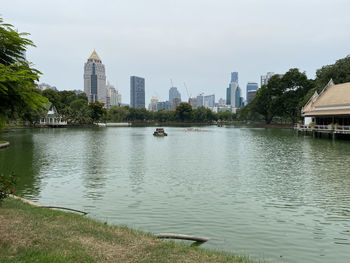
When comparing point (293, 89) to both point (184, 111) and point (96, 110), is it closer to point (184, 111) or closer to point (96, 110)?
point (96, 110)

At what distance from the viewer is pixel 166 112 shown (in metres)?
198

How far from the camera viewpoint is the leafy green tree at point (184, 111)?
188 meters

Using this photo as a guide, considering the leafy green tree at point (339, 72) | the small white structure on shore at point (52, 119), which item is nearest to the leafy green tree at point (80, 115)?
the small white structure on shore at point (52, 119)

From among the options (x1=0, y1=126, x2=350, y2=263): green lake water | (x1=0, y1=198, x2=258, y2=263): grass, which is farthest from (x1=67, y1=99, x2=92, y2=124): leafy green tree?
(x1=0, y1=198, x2=258, y2=263): grass

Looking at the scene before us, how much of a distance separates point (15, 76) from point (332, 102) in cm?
6531

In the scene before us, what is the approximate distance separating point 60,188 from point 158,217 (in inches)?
321

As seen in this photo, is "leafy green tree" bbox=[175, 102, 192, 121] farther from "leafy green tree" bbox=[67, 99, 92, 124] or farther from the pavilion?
the pavilion

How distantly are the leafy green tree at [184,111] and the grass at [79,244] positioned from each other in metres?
178

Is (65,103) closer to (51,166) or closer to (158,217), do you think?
(51,166)

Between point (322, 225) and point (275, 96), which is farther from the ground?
point (275, 96)

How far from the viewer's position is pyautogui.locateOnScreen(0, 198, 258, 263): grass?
7.52m

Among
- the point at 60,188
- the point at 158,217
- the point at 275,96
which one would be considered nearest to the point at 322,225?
the point at 158,217

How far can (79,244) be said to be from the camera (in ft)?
27.3

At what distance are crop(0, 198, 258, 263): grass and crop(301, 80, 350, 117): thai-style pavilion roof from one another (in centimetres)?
5503
